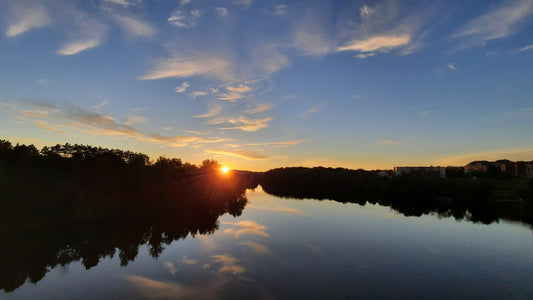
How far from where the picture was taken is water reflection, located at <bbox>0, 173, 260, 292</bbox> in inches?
883

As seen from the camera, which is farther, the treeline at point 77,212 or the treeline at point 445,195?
the treeline at point 445,195

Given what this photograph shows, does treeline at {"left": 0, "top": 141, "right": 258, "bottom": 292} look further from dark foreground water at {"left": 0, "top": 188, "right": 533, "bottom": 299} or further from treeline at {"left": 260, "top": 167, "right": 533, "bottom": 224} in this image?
treeline at {"left": 260, "top": 167, "right": 533, "bottom": 224}

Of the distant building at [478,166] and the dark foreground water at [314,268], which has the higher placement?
the distant building at [478,166]

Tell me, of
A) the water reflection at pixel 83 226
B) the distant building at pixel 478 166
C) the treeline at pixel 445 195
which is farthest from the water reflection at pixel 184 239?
the distant building at pixel 478 166

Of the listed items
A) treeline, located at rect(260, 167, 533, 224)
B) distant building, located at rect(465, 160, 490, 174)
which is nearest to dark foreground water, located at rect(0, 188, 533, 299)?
treeline, located at rect(260, 167, 533, 224)

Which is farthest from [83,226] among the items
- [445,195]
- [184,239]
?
[445,195]

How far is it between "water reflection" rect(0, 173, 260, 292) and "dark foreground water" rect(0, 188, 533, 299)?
1554mm

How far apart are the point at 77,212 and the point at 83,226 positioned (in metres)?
4.77

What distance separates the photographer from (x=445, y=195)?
70.6m

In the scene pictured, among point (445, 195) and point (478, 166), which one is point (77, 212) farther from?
point (478, 166)

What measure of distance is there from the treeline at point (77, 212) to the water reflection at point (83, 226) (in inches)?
2.4

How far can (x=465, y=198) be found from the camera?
63.5 metres

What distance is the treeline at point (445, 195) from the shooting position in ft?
163

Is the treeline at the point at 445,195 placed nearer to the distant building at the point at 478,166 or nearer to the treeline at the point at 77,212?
the treeline at the point at 77,212
